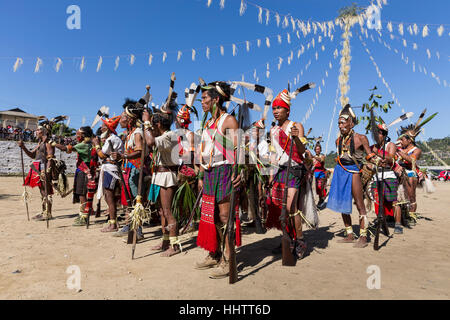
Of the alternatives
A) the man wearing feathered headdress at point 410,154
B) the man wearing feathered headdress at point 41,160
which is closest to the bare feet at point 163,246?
the man wearing feathered headdress at point 41,160

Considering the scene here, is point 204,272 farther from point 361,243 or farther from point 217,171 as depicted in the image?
point 361,243

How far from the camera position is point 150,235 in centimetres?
554

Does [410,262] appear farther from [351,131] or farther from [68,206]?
[68,206]

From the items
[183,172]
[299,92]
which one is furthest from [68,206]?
[299,92]

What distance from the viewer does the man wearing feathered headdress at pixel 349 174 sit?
16.1 ft

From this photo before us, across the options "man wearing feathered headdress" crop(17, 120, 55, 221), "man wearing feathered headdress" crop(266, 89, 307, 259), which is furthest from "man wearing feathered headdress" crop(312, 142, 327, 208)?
"man wearing feathered headdress" crop(17, 120, 55, 221)

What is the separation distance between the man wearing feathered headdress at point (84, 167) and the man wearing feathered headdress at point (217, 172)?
3.79m

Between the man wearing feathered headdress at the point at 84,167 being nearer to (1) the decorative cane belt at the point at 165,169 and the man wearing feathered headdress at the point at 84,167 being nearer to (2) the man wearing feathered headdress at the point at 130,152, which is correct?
(2) the man wearing feathered headdress at the point at 130,152

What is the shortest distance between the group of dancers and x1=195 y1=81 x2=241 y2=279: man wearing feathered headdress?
0.04 ft

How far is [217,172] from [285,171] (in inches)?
52.0

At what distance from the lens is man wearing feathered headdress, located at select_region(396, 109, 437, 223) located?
6828 millimetres

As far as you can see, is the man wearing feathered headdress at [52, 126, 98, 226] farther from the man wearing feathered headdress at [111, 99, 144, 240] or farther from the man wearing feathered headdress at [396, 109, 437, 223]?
the man wearing feathered headdress at [396, 109, 437, 223]

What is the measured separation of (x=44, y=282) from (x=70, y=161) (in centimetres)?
2439

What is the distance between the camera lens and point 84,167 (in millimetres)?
6449
